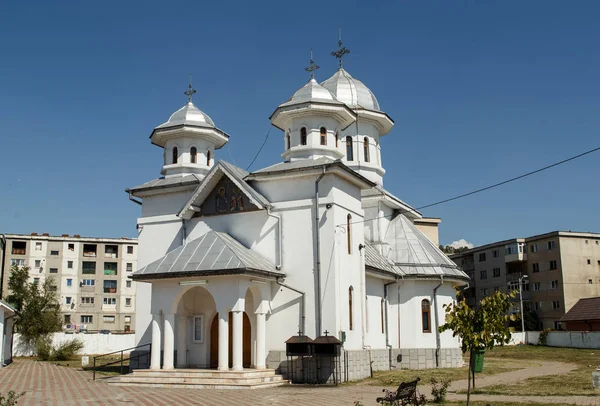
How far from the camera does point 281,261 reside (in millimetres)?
23188

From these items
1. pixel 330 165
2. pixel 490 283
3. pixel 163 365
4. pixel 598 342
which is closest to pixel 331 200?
pixel 330 165

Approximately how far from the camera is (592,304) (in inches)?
1871

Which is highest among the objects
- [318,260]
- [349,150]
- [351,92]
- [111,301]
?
[351,92]

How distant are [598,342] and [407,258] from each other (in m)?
20.4

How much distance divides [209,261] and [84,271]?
1895 inches

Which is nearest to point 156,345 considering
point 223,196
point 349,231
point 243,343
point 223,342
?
point 223,342

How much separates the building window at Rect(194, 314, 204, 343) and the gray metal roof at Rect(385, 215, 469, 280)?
9424 millimetres

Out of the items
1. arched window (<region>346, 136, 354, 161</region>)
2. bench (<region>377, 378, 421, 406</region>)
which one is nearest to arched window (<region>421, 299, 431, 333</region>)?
arched window (<region>346, 136, 354, 161</region>)

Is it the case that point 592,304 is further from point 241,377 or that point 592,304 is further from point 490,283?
point 241,377

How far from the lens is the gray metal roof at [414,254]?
2848 centimetres

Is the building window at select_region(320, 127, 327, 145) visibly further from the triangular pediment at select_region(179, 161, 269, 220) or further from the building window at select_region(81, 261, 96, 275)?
the building window at select_region(81, 261, 96, 275)

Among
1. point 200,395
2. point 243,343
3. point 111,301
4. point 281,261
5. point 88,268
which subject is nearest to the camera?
point 200,395

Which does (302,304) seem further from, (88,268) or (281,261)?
(88,268)

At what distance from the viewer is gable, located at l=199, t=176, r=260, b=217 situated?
24344 millimetres
